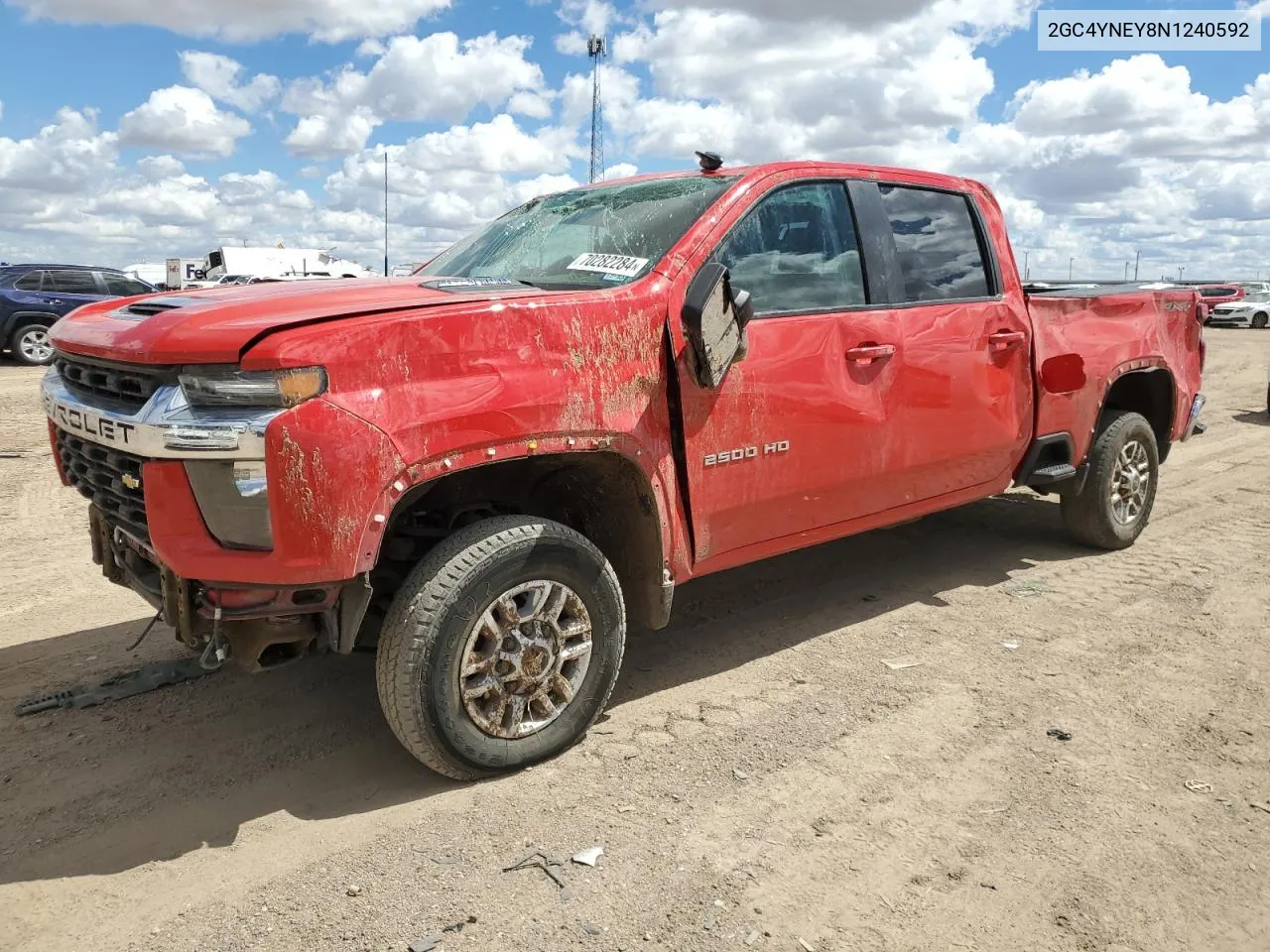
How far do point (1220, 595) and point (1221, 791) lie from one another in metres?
2.14

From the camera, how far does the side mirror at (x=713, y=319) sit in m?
3.19

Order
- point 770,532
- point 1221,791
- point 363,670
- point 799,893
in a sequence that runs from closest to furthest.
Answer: point 799,893 < point 1221,791 < point 770,532 < point 363,670

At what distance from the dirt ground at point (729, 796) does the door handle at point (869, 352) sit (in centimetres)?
125

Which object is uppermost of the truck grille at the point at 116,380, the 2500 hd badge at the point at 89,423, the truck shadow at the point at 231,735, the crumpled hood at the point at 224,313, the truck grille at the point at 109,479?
the crumpled hood at the point at 224,313

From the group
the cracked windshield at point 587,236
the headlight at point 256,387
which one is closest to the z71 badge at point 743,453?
the cracked windshield at point 587,236

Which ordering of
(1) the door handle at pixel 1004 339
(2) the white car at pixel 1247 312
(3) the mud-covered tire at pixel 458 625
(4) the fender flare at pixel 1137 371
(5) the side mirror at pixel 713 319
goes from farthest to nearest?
(2) the white car at pixel 1247 312, (4) the fender flare at pixel 1137 371, (1) the door handle at pixel 1004 339, (5) the side mirror at pixel 713 319, (3) the mud-covered tire at pixel 458 625

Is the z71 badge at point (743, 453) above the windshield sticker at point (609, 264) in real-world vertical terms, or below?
below

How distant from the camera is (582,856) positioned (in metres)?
2.73

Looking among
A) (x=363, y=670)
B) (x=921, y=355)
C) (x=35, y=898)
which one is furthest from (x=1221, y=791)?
(x=35, y=898)

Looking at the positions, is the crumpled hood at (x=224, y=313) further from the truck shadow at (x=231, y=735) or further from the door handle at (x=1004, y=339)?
the door handle at (x=1004, y=339)

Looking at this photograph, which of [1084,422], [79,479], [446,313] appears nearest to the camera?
[446,313]

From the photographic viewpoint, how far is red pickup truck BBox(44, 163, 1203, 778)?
2.65m

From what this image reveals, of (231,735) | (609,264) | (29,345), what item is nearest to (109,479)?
(231,735)

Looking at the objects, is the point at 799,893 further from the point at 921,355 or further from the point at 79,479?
the point at 79,479
